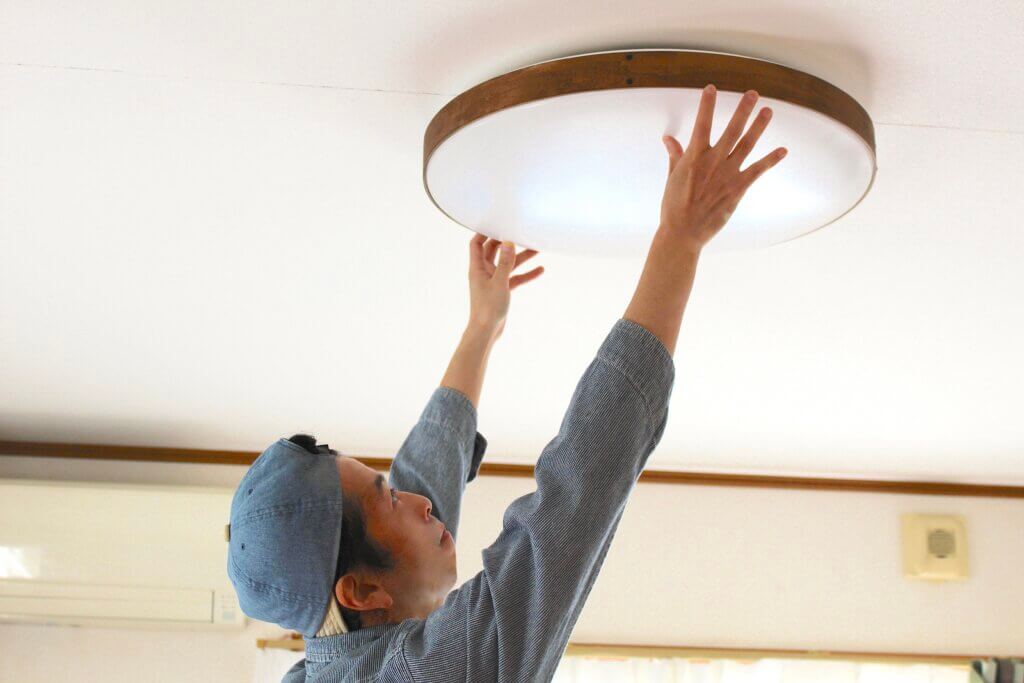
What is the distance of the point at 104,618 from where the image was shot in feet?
11.1

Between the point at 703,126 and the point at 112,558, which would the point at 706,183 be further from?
the point at 112,558

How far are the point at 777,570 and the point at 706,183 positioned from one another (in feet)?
Answer: 9.81

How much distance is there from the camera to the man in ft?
3.49

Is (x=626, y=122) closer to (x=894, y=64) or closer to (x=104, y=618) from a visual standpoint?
(x=894, y=64)

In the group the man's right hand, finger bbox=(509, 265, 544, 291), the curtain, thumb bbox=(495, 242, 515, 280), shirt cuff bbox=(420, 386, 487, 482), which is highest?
thumb bbox=(495, 242, 515, 280)

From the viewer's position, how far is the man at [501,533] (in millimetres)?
1062

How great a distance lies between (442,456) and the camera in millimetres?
1605

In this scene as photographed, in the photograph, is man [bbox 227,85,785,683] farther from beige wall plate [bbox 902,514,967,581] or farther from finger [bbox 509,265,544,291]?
beige wall plate [bbox 902,514,967,581]

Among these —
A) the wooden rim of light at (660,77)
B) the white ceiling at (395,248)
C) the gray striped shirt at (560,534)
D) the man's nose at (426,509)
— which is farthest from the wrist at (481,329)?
the gray striped shirt at (560,534)

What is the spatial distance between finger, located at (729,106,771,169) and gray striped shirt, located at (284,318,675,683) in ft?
0.69

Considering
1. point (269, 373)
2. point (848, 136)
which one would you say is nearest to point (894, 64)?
point (848, 136)

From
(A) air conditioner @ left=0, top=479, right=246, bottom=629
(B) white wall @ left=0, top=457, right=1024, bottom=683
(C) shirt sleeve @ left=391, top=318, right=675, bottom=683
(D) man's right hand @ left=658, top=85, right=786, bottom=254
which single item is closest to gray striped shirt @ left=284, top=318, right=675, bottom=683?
(C) shirt sleeve @ left=391, top=318, right=675, bottom=683

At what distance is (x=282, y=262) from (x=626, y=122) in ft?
2.93

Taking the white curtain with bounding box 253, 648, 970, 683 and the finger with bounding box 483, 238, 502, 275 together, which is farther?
the white curtain with bounding box 253, 648, 970, 683
